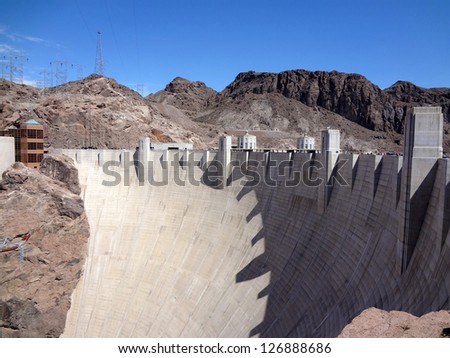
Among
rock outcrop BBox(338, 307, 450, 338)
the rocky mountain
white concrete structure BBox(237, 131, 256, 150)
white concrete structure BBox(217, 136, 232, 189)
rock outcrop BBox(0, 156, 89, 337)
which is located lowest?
rock outcrop BBox(0, 156, 89, 337)

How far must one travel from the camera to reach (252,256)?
25516 mm

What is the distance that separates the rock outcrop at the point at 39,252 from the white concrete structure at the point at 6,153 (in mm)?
1263

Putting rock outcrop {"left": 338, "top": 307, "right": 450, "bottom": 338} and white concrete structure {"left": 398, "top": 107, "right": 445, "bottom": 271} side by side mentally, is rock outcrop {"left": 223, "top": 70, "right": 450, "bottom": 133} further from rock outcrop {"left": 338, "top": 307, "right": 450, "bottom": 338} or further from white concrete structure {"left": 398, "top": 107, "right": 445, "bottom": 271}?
rock outcrop {"left": 338, "top": 307, "right": 450, "bottom": 338}

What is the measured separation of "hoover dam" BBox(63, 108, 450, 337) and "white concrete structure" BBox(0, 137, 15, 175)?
590cm

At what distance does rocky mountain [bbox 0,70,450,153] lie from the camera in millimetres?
42594

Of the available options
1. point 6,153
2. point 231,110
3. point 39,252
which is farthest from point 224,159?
point 231,110

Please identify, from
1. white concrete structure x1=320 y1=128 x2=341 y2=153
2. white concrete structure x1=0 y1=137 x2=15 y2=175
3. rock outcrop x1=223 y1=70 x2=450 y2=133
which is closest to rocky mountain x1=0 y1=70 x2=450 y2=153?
rock outcrop x1=223 y1=70 x2=450 y2=133

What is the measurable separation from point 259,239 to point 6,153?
23.8 m

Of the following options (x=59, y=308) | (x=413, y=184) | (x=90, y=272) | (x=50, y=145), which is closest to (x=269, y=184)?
(x=413, y=184)

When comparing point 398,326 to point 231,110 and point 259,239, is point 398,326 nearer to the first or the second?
point 259,239

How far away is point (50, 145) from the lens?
133ft

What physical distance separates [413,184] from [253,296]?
42.6 ft

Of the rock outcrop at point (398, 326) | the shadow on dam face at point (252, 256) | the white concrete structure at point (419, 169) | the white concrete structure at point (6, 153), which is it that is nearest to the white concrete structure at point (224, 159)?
the shadow on dam face at point (252, 256)

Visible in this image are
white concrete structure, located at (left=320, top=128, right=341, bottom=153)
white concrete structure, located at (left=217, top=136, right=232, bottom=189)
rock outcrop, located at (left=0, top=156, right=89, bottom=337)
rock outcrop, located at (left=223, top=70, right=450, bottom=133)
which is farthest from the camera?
rock outcrop, located at (left=223, top=70, right=450, bottom=133)
